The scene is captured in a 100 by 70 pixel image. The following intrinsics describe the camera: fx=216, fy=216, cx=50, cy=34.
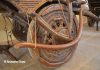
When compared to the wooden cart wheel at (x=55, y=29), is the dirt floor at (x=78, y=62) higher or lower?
lower

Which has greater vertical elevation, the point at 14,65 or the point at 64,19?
the point at 64,19

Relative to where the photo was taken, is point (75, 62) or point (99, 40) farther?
point (99, 40)

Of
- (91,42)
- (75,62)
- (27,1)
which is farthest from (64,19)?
(91,42)

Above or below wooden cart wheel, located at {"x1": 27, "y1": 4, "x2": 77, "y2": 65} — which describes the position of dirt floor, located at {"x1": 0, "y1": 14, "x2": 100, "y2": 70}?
below

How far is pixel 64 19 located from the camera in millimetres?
2066

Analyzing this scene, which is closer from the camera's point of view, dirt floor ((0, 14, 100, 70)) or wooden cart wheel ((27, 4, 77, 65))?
wooden cart wheel ((27, 4, 77, 65))

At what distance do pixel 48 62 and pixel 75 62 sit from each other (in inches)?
27.0

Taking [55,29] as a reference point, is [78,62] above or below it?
below

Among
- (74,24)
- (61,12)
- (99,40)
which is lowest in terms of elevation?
(99,40)

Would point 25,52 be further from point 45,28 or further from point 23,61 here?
point 45,28

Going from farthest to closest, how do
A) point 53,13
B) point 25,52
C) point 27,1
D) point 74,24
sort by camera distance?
point 25,52, point 74,24, point 53,13, point 27,1

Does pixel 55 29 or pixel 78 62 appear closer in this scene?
pixel 55 29

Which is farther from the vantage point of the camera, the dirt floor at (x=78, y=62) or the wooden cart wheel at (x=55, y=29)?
the dirt floor at (x=78, y=62)

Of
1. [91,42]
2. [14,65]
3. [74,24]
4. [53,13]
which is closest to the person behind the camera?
[53,13]
